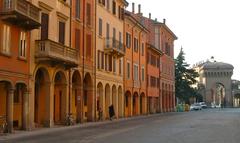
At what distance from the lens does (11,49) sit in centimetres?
2828

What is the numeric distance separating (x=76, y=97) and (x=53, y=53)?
A: 29.9 ft

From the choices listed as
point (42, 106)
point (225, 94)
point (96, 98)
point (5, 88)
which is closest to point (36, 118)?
point (42, 106)

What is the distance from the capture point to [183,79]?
107 meters

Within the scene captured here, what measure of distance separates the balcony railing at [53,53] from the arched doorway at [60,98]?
5.49 feet

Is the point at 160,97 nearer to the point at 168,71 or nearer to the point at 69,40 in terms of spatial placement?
the point at 168,71

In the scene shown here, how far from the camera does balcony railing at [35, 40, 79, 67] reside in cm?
3144

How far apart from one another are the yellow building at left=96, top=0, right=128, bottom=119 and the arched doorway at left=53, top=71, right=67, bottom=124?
26.5 ft

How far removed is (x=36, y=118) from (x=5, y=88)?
5.54 m

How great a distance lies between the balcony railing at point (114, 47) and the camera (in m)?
47.7

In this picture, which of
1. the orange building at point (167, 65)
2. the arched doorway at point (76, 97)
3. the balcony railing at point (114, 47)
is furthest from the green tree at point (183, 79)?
the arched doorway at point (76, 97)

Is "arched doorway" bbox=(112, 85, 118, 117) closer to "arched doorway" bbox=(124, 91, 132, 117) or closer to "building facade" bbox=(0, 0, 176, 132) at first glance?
"building facade" bbox=(0, 0, 176, 132)

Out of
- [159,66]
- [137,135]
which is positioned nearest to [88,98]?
[137,135]

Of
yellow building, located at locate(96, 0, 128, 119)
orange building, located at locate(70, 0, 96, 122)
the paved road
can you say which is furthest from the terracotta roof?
the paved road

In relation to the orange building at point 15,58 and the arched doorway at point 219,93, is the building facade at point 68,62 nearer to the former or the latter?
the orange building at point 15,58
